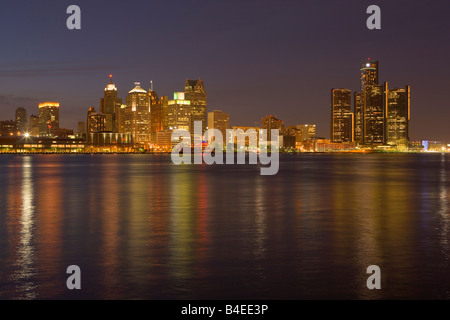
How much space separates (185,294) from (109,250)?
748cm

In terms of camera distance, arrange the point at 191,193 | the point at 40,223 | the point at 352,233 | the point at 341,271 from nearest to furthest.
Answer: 1. the point at 341,271
2. the point at 352,233
3. the point at 40,223
4. the point at 191,193

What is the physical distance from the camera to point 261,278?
16.8m

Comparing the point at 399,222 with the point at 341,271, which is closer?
the point at 341,271

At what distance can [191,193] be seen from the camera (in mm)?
52125

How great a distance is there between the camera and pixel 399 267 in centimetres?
1838
